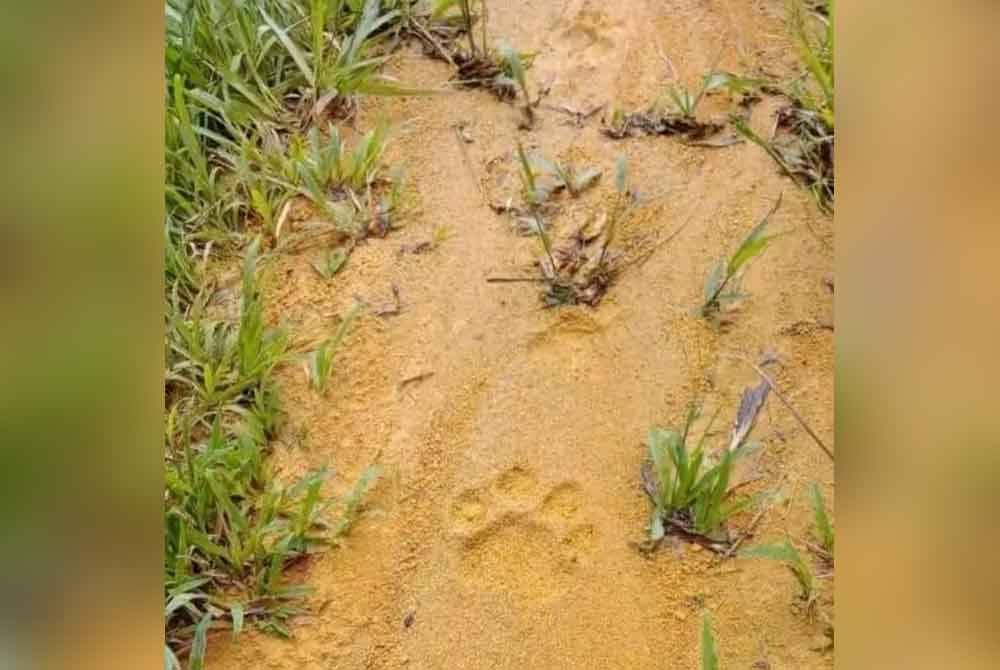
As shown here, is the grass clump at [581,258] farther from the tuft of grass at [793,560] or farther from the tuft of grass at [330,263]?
the tuft of grass at [793,560]

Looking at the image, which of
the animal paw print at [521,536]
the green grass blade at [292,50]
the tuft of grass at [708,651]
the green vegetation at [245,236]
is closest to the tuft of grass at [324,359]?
the green vegetation at [245,236]

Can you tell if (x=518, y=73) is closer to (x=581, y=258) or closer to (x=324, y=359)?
(x=581, y=258)

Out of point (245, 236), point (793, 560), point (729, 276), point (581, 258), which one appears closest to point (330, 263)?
point (245, 236)

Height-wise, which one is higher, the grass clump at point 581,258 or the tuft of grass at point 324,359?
the grass clump at point 581,258

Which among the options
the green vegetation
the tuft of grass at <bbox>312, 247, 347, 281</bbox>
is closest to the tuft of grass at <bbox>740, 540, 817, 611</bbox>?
the green vegetation

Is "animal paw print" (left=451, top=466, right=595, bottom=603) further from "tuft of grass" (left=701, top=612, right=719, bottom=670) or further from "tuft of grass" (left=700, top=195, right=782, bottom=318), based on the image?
"tuft of grass" (left=700, top=195, right=782, bottom=318)

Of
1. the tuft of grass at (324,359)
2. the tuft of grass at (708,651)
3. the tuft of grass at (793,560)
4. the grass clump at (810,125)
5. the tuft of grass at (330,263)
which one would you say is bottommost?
the tuft of grass at (708,651)

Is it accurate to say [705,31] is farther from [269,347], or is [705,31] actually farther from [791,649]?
[791,649]
